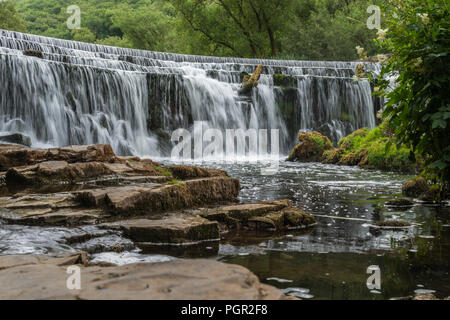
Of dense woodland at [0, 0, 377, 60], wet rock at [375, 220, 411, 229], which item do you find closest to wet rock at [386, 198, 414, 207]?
wet rock at [375, 220, 411, 229]

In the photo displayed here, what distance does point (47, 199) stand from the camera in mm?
5691

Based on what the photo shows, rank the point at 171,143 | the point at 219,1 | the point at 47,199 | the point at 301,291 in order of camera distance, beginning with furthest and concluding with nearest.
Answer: the point at 219,1 < the point at 171,143 < the point at 47,199 < the point at 301,291

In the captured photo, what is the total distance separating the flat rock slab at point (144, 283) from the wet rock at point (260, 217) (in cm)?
257

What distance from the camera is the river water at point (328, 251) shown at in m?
3.38

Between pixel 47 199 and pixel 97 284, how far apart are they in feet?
11.3

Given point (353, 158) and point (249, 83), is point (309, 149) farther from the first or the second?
point (249, 83)

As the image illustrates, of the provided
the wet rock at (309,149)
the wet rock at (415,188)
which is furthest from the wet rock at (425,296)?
the wet rock at (309,149)

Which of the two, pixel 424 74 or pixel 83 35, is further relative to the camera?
pixel 83 35

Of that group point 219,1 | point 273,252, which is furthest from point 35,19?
point 273,252

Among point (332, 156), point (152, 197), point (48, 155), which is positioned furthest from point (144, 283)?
point (332, 156)

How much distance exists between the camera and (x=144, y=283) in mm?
2586

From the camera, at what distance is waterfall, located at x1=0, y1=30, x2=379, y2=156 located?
15.9 metres

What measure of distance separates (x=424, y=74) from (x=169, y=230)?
2925mm
